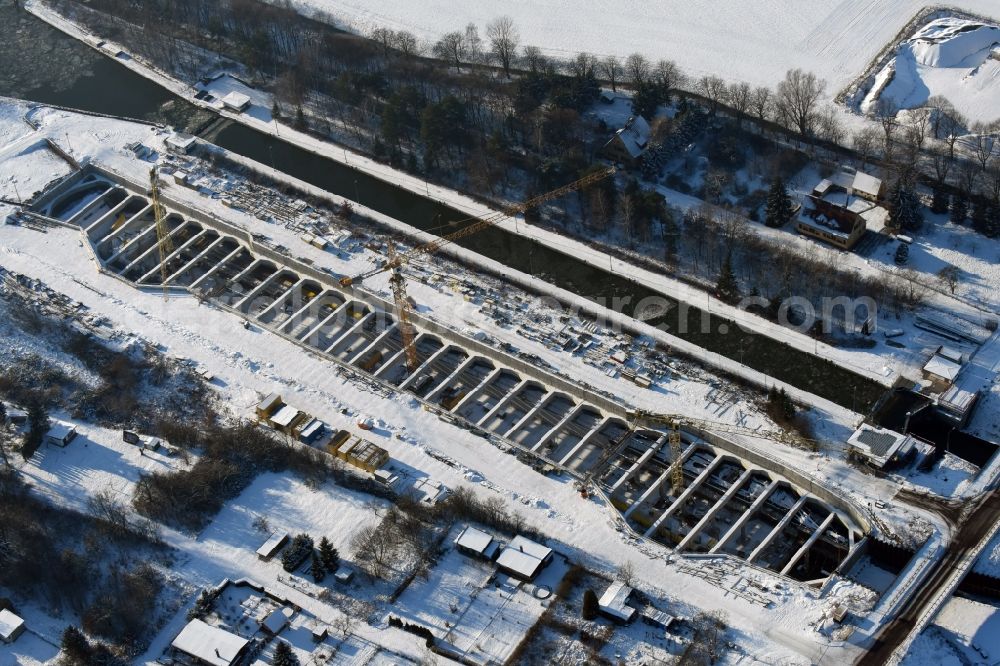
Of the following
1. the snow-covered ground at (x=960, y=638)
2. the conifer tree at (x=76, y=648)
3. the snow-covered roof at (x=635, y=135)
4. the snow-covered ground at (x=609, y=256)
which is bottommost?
the conifer tree at (x=76, y=648)

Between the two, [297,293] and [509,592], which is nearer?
[509,592]

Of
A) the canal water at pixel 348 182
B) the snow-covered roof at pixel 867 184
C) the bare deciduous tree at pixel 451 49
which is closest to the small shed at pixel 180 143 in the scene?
the canal water at pixel 348 182

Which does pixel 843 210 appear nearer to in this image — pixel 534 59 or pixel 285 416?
pixel 534 59

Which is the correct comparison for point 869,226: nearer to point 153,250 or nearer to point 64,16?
point 153,250

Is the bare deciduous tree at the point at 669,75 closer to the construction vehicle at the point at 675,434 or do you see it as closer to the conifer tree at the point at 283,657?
the construction vehicle at the point at 675,434

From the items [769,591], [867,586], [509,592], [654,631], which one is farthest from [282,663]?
[867,586]

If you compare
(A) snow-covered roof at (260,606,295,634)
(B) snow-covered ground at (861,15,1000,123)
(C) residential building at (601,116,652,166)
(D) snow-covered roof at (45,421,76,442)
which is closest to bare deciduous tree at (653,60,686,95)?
(C) residential building at (601,116,652,166)

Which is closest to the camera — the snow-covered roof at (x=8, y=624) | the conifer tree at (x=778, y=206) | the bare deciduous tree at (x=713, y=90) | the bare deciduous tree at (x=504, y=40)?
the snow-covered roof at (x=8, y=624)
